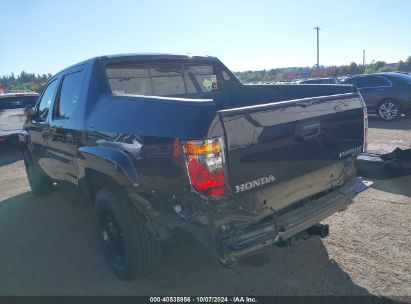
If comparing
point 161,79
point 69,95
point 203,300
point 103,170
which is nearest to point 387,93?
point 161,79

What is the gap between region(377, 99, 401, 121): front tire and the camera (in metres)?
11.2

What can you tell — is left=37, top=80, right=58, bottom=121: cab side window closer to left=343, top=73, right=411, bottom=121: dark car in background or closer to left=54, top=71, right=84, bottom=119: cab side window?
left=54, top=71, right=84, bottom=119: cab side window

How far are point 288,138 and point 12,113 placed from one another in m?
10.1

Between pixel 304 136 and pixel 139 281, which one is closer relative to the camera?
pixel 304 136

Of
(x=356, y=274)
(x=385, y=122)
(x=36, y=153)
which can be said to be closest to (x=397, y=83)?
(x=385, y=122)

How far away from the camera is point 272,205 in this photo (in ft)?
8.49

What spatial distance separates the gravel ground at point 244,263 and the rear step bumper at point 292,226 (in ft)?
1.69

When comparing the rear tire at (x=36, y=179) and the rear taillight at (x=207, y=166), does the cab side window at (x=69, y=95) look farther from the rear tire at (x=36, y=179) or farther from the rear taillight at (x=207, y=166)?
the rear taillight at (x=207, y=166)

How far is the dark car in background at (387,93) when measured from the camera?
36.1 feet

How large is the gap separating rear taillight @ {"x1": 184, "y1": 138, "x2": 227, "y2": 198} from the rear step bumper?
33 cm

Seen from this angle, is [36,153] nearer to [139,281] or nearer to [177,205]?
[139,281]

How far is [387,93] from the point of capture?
11289 millimetres

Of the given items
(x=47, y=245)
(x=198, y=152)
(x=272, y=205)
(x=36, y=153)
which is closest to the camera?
(x=198, y=152)

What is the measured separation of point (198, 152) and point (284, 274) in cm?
162
